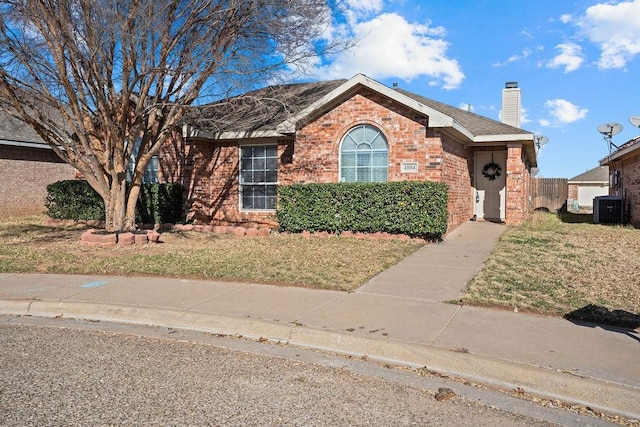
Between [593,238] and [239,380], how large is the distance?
1172 centimetres

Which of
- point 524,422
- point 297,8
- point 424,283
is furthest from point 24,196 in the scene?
point 524,422

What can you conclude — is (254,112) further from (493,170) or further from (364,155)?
(493,170)

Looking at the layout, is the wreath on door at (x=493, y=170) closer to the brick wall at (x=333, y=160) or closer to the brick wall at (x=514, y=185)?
the brick wall at (x=333, y=160)

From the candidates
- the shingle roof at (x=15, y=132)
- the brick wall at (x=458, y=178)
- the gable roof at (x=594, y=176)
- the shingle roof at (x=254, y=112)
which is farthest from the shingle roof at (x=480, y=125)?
the gable roof at (x=594, y=176)

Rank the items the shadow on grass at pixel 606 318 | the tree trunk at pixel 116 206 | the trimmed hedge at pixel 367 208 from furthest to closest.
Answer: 1. the tree trunk at pixel 116 206
2. the trimmed hedge at pixel 367 208
3. the shadow on grass at pixel 606 318

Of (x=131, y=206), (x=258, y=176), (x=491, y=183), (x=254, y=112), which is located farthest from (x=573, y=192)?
(x=131, y=206)

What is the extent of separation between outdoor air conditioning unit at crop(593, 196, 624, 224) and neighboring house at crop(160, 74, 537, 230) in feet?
12.3

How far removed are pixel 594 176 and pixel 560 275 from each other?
4105 centimetres

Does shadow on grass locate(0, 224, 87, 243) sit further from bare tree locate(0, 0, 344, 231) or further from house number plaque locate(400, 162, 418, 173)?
house number plaque locate(400, 162, 418, 173)

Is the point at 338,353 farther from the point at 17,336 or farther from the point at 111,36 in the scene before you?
the point at 111,36

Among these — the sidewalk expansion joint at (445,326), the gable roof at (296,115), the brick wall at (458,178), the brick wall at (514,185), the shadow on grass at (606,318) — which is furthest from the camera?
the brick wall at (514,185)

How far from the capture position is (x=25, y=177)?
2027cm

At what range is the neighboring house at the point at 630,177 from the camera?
17775mm

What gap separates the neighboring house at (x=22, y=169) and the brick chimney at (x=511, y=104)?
1830 centimetres
